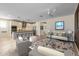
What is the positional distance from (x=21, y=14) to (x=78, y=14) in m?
1.92

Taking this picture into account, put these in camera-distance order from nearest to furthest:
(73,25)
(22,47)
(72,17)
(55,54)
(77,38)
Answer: (55,54)
(22,47)
(72,17)
(73,25)
(77,38)

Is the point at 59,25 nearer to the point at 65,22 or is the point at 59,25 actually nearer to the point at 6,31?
the point at 65,22

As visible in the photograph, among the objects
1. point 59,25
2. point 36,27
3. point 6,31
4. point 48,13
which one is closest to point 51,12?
point 48,13

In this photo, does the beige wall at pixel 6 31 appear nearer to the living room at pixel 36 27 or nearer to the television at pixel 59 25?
the living room at pixel 36 27

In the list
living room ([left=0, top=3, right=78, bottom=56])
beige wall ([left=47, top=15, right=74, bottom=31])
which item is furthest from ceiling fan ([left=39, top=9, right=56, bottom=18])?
beige wall ([left=47, top=15, right=74, bottom=31])

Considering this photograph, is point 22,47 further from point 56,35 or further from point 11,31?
point 56,35

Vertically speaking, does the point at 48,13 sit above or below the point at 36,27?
above

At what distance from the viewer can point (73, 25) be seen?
316cm

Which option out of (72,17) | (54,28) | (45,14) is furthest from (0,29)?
(72,17)

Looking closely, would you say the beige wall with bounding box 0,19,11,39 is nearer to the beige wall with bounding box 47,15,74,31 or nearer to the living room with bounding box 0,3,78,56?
the living room with bounding box 0,3,78,56

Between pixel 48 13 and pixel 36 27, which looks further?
pixel 36 27

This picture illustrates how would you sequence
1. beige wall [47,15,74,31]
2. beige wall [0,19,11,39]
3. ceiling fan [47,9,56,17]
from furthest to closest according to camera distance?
1. beige wall [47,15,74,31]
2. ceiling fan [47,9,56,17]
3. beige wall [0,19,11,39]

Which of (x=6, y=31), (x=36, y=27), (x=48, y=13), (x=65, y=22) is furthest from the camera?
(x=65, y=22)

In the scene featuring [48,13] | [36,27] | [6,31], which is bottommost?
[6,31]
